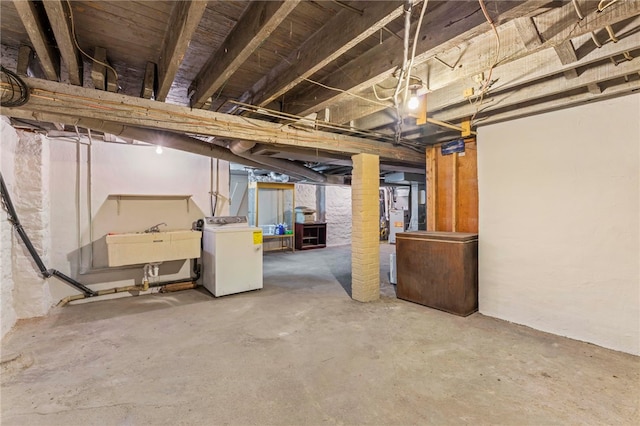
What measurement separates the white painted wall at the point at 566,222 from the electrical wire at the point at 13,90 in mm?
4177

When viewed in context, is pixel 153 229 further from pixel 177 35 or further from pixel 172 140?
pixel 177 35

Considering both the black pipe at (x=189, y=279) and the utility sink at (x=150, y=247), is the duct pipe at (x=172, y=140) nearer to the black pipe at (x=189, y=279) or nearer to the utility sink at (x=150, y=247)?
the utility sink at (x=150, y=247)

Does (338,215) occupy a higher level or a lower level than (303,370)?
higher

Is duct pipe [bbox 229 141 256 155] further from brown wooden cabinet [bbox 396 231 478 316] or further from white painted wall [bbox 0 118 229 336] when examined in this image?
brown wooden cabinet [bbox 396 231 478 316]

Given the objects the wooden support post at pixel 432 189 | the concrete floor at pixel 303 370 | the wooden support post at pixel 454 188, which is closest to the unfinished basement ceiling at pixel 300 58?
the wooden support post at pixel 454 188

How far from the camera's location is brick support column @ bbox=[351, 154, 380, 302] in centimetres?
373

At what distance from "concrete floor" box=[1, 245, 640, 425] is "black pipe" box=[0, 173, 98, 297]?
0.42 metres

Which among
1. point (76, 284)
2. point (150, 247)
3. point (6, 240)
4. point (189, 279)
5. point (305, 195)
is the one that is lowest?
point (189, 279)

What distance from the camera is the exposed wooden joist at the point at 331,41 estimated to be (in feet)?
4.86

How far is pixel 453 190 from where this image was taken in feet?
12.6

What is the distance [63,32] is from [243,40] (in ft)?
3.13

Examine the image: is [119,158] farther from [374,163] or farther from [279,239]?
[279,239]

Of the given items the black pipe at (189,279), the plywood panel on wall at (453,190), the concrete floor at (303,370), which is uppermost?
the plywood panel on wall at (453,190)

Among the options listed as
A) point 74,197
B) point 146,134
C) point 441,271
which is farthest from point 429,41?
Answer: point 74,197
